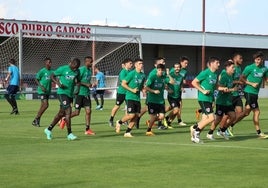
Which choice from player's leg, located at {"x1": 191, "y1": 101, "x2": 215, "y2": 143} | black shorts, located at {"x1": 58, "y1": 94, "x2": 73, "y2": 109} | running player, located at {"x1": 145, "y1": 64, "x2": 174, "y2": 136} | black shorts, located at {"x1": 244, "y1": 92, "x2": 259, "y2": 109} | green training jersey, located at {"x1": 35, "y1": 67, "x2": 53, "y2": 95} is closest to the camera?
player's leg, located at {"x1": 191, "y1": 101, "x2": 215, "y2": 143}

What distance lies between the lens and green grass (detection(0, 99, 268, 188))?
973cm

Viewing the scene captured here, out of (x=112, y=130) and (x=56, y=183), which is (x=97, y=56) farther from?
(x=56, y=183)

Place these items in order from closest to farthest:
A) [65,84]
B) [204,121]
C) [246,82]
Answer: [204,121] < [65,84] < [246,82]

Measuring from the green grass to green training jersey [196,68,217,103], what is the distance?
40.6 inches

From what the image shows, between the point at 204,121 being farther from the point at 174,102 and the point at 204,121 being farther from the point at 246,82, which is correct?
the point at 174,102

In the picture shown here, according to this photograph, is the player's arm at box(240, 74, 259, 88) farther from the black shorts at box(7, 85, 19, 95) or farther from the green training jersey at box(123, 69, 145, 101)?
the black shorts at box(7, 85, 19, 95)

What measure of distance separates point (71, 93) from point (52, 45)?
1150 inches

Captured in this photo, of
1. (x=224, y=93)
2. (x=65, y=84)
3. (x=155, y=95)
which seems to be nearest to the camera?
(x=224, y=93)

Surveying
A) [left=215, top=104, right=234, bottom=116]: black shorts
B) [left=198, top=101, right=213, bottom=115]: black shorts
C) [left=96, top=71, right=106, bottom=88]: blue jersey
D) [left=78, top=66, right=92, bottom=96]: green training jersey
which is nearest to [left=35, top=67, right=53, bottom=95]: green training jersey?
[left=78, top=66, right=92, bottom=96]: green training jersey

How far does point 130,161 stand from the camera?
12.0 m

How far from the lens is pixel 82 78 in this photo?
62.5 ft

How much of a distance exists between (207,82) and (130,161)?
4.47 metres

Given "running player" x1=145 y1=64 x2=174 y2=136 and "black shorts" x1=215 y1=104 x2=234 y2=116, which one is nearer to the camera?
"black shorts" x1=215 y1=104 x2=234 y2=116

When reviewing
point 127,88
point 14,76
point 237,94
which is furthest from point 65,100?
point 14,76
